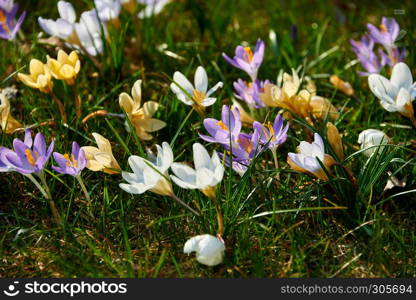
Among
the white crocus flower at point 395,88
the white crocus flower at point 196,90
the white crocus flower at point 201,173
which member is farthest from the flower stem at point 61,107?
the white crocus flower at point 395,88

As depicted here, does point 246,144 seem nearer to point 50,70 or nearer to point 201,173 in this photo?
point 201,173

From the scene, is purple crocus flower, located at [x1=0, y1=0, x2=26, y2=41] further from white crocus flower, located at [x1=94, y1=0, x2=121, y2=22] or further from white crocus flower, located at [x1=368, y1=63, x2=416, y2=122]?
white crocus flower, located at [x1=368, y1=63, x2=416, y2=122]

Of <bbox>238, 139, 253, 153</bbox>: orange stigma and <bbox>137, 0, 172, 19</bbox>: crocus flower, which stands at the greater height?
<bbox>137, 0, 172, 19</bbox>: crocus flower

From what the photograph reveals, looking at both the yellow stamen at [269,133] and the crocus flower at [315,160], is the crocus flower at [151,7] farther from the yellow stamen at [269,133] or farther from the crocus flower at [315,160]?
the crocus flower at [315,160]

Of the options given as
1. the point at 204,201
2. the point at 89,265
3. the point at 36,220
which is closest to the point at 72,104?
the point at 36,220

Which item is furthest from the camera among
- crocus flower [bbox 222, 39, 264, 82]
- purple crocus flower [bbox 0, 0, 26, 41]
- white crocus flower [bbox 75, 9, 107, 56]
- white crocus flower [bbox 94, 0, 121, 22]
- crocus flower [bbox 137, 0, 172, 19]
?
crocus flower [bbox 137, 0, 172, 19]

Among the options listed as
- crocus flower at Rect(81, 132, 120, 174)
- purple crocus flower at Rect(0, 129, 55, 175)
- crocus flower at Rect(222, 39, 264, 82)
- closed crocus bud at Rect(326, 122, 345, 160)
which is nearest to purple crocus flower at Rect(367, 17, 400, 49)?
crocus flower at Rect(222, 39, 264, 82)
